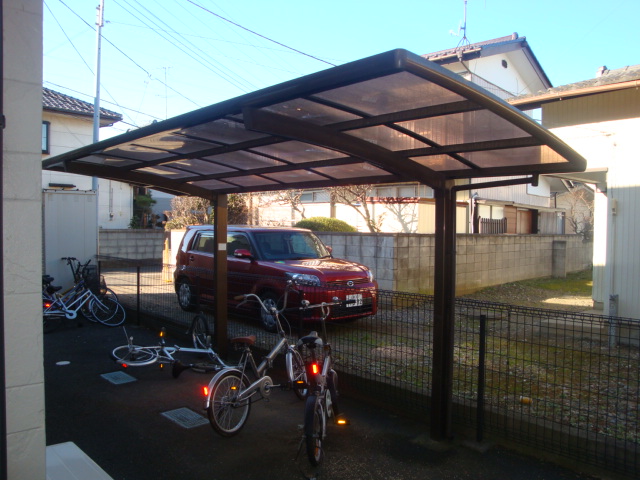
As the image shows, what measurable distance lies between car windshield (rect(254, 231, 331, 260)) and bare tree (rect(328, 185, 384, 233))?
18.5 feet

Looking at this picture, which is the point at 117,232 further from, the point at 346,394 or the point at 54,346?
the point at 346,394

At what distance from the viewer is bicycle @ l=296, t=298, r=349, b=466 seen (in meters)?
3.55

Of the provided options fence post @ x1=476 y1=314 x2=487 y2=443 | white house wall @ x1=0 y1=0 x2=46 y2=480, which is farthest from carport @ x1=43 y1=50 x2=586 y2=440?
white house wall @ x1=0 y1=0 x2=46 y2=480

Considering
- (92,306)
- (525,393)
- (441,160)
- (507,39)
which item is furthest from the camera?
(507,39)

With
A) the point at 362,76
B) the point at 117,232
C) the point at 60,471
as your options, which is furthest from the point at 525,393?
the point at 117,232

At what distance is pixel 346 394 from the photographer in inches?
202

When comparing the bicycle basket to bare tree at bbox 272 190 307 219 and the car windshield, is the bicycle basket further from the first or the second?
bare tree at bbox 272 190 307 219

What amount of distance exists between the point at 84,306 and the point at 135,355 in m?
3.50

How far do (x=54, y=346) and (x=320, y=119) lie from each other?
571cm

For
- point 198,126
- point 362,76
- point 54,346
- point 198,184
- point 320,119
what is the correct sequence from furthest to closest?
point 54,346 < point 198,184 < point 198,126 < point 320,119 < point 362,76

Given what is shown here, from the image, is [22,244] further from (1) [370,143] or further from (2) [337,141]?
(1) [370,143]

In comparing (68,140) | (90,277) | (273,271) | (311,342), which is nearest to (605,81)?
(273,271)

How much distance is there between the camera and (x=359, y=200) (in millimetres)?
15289

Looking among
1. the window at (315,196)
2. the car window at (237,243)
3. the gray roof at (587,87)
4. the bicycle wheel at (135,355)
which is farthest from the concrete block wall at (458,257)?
the window at (315,196)
